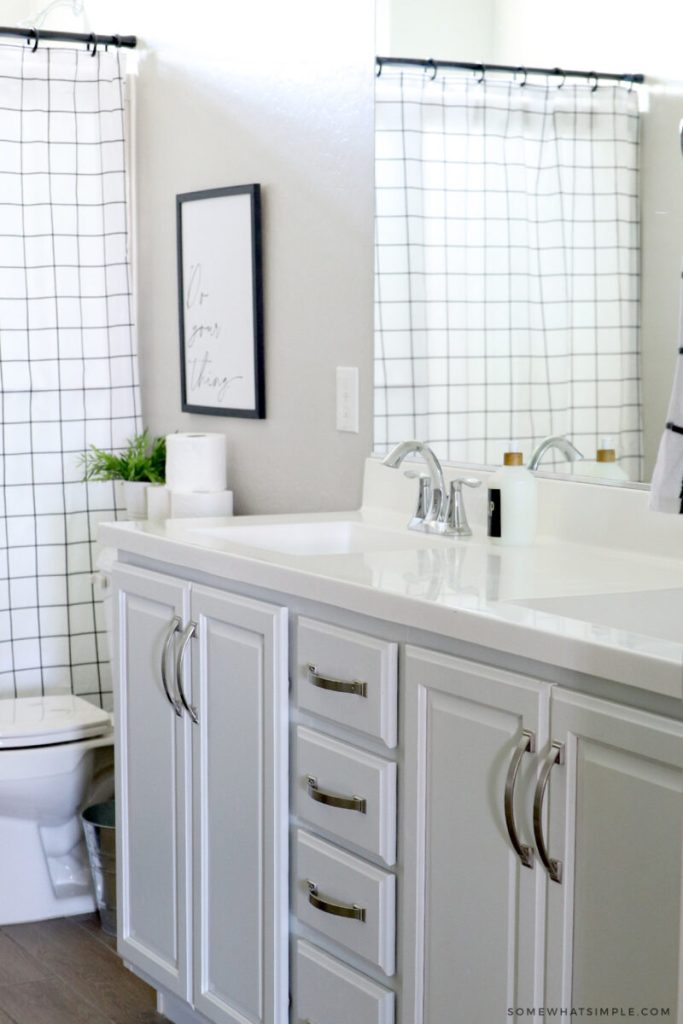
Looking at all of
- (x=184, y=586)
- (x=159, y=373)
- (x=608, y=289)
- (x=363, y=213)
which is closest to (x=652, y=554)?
(x=608, y=289)

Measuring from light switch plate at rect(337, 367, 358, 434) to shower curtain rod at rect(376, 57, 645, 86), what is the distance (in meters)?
0.57

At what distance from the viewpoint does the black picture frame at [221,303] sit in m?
3.00

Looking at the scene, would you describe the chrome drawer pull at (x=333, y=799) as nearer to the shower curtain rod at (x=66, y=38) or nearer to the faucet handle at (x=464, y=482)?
the faucet handle at (x=464, y=482)

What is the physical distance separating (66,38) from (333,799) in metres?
2.25

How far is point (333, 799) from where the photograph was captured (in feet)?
6.06

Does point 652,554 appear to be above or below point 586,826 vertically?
above

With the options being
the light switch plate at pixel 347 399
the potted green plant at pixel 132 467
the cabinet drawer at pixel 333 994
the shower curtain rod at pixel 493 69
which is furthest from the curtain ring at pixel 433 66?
the cabinet drawer at pixel 333 994

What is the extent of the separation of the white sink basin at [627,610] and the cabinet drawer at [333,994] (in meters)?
0.55

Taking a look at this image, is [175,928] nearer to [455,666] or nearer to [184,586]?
[184,586]

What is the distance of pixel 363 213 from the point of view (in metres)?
2.63

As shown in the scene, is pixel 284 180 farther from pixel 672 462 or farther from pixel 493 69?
pixel 672 462

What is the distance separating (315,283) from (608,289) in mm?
872

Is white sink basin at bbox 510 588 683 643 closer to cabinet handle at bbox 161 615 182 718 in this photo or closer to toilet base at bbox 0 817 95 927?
cabinet handle at bbox 161 615 182 718

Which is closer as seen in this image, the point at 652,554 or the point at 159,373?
the point at 652,554
